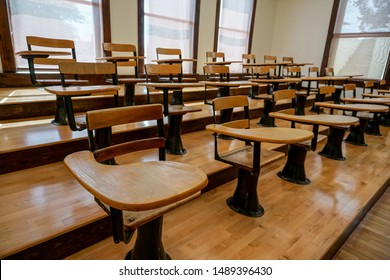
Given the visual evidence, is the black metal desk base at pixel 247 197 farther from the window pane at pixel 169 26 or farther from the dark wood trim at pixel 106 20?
the window pane at pixel 169 26

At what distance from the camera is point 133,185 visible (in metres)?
0.77

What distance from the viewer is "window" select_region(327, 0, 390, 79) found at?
5879 mm

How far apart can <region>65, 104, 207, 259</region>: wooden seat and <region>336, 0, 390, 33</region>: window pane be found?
23.0 ft

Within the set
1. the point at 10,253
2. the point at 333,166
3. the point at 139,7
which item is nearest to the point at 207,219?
the point at 10,253

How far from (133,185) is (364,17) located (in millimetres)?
7480

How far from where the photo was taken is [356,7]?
613cm

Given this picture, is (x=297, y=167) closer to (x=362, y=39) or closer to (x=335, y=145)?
(x=335, y=145)

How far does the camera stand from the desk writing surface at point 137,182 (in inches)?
27.0

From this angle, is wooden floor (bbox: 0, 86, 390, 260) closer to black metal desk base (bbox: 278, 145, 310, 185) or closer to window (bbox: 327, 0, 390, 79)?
black metal desk base (bbox: 278, 145, 310, 185)

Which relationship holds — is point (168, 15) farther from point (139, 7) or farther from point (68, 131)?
point (68, 131)

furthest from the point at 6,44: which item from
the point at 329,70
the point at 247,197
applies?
the point at 329,70

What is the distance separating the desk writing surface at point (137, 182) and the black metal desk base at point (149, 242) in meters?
0.35

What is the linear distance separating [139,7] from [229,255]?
428cm

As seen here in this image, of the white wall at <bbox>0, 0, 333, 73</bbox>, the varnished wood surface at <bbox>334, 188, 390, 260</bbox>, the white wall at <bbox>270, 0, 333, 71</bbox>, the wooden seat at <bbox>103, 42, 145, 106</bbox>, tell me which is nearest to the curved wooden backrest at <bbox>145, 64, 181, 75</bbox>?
the wooden seat at <bbox>103, 42, 145, 106</bbox>
